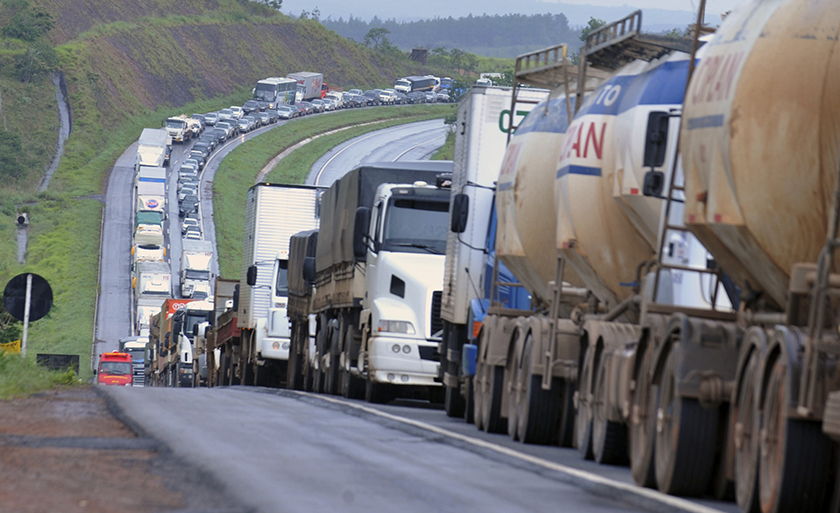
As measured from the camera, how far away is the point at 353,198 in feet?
73.1

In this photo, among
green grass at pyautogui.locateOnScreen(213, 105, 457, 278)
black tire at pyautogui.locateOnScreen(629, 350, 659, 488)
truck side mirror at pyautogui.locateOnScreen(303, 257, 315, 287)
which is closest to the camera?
black tire at pyautogui.locateOnScreen(629, 350, 659, 488)

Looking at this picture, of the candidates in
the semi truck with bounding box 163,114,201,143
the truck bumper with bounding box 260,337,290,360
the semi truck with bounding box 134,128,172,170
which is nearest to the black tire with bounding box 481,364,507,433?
the truck bumper with bounding box 260,337,290,360

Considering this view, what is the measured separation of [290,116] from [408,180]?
355 ft

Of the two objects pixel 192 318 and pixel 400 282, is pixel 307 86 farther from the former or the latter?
pixel 400 282

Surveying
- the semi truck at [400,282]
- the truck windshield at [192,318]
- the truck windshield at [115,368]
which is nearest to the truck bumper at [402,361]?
the semi truck at [400,282]

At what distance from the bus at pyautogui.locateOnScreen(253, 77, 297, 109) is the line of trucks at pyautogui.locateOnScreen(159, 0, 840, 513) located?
116m

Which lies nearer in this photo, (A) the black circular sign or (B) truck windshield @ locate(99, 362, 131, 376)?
(A) the black circular sign

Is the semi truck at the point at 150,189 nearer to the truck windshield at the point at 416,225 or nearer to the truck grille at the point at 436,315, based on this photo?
the truck windshield at the point at 416,225

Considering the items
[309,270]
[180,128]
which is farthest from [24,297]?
[180,128]

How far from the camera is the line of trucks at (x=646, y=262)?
7344mm

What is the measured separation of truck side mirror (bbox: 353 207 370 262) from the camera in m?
19.8

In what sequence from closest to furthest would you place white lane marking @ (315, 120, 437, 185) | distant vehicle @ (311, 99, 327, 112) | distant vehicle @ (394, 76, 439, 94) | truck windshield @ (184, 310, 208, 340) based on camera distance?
truck windshield @ (184, 310, 208, 340) < white lane marking @ (315, 120, 437, 185) < distant vehicle @ (311, 99, 327, 112) < distant vehicle @ (394, 76, 439, 94)

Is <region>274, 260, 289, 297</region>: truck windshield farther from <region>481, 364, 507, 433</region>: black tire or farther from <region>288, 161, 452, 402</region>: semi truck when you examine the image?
<region>481, 364, 507, 433</region>: black tire

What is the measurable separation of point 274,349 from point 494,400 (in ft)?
55.0
